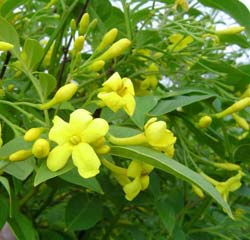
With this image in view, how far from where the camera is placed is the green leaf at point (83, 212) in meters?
0.81

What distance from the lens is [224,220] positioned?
39.2 inches

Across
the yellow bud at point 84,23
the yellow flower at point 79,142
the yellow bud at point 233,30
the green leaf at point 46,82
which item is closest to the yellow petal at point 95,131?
the yellow flower at point 79,142

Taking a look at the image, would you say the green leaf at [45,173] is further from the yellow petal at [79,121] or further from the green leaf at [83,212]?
the green leaf at [83,212]

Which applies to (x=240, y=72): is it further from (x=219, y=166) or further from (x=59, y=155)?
(x=59, y=155)

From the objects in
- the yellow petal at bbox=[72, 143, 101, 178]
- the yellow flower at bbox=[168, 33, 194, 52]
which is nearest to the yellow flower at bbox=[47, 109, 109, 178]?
the yellow petal at bbox=[72, 143, 101, 178]

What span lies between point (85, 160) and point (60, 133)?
5cm

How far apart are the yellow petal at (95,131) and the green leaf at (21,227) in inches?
7.3

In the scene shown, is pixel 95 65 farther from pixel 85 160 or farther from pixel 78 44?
pixel 85 160

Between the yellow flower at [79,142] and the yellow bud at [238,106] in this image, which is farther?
the yellow bud at [238,106]

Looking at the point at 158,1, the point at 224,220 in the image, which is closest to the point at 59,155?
the point at 158,1

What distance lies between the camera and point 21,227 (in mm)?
675

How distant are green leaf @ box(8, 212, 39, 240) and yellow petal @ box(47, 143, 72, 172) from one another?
6.4 inches

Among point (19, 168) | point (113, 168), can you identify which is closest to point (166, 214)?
point (113, 168)

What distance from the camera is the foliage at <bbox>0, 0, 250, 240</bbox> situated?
55 centimetres
